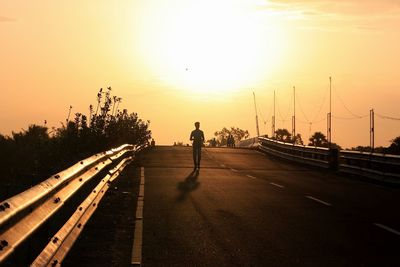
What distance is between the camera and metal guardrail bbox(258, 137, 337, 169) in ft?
101

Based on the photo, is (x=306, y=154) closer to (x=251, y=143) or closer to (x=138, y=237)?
(x=251, y=143)

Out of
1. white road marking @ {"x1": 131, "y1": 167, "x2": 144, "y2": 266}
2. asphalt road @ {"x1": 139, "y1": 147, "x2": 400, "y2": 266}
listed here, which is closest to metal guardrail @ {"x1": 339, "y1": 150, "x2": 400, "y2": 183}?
asphalt road @ {"x1": 139, "y1": 147, "x2": 400, "y2": 266}

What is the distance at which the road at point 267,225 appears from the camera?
8.81m

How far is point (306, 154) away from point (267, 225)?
24821 millimetres

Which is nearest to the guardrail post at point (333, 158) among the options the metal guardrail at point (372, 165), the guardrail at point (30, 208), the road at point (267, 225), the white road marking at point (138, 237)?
the metal guardrail at point (372, 165)

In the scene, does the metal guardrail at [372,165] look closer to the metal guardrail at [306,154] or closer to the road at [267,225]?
the metal guardrail at [306,154]

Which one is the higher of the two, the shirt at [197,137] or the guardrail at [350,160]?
the shirt at [197,137]

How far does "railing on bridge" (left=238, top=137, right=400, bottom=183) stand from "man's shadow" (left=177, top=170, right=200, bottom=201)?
692 centimetres

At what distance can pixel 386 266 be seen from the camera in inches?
329

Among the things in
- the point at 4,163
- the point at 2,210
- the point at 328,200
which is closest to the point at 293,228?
the point at 328,200

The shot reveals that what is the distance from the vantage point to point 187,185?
63.7 ft

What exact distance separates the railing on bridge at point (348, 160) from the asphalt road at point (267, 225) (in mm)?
4272

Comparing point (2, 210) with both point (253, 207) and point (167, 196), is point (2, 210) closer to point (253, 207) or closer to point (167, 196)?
point (253, 207)

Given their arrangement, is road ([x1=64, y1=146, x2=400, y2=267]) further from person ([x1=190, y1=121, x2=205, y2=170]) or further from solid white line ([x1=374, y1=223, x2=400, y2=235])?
person ([x1=190, y1=121, x2=205, y2=170])
